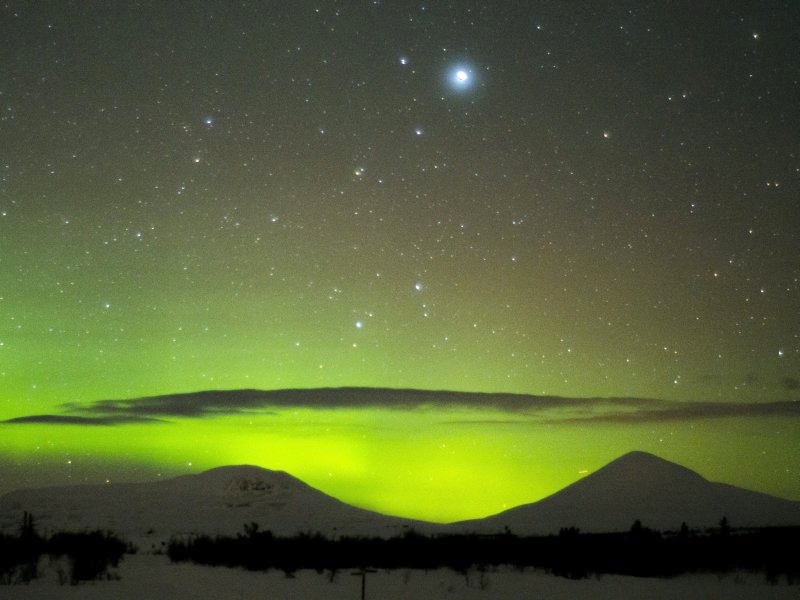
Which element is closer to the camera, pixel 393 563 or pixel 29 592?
pixel 29 592

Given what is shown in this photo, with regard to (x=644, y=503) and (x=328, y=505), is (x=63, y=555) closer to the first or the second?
(x=644, y=503)

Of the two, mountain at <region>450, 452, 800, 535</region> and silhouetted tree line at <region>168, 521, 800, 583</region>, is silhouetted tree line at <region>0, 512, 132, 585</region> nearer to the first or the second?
silhouetted tree line at <region>168, 521, 800, 583</region>

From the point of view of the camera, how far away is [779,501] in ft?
269

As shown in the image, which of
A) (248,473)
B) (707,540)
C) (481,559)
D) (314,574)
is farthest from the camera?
(248,473)

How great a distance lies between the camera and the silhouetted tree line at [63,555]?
57.6 ft

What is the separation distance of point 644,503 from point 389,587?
68.4m

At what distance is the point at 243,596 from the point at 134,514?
213 feet

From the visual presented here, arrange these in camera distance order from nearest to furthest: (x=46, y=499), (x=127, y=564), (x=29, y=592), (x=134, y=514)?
(x=29, y=592) < (x=127, y=564) < (x=134, y=514) < (x=46, y=499)

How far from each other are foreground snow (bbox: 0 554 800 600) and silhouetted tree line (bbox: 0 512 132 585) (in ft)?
1.19

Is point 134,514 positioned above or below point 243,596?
below

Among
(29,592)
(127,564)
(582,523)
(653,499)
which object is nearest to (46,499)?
(582,523)

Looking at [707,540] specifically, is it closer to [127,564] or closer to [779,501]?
[127,564]

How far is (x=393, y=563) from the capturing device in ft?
74.5

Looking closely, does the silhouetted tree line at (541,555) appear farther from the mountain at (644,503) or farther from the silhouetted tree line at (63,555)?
the mountain at (644,503)
